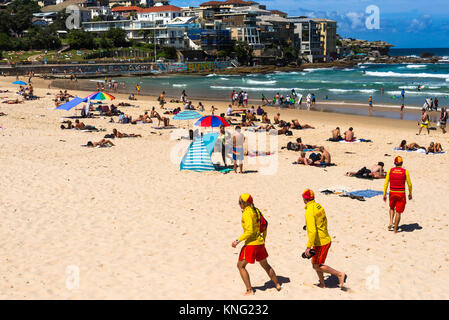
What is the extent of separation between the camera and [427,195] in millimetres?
11633

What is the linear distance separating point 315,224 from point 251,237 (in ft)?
2.59

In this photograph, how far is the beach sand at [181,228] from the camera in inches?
259

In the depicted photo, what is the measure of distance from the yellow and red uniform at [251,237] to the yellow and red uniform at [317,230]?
1.87 feet

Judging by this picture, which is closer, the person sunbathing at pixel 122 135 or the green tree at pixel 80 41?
the person sunbathing at pixel 122 135

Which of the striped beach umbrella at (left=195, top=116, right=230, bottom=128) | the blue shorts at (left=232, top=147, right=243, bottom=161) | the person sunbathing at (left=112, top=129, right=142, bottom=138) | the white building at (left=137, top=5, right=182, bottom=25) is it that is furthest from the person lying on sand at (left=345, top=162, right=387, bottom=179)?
the white building at (left=137, top=5, right=182, bottom=25)

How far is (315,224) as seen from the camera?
6.06 metres

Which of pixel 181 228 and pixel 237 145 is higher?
pixel 237 145

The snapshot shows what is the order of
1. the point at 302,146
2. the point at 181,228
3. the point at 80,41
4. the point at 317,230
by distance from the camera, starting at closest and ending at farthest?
the point at 317,230 → the point at 181,228 → the point at 302,146 → the point at 80,41

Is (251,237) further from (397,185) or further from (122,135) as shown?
(122,135)

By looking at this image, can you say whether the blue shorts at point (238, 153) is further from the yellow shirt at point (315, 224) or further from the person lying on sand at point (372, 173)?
the yellow shirt at point (315, 224)

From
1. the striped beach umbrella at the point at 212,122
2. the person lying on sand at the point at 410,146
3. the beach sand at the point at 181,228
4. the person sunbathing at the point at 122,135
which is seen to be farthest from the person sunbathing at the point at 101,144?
the person lying on sand at the point at 410,146

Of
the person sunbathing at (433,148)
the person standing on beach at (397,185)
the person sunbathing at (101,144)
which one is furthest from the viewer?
the person sunbathing at (433,148)

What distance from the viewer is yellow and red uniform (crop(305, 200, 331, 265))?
604 cm

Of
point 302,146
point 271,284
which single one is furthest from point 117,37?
point 271,284
